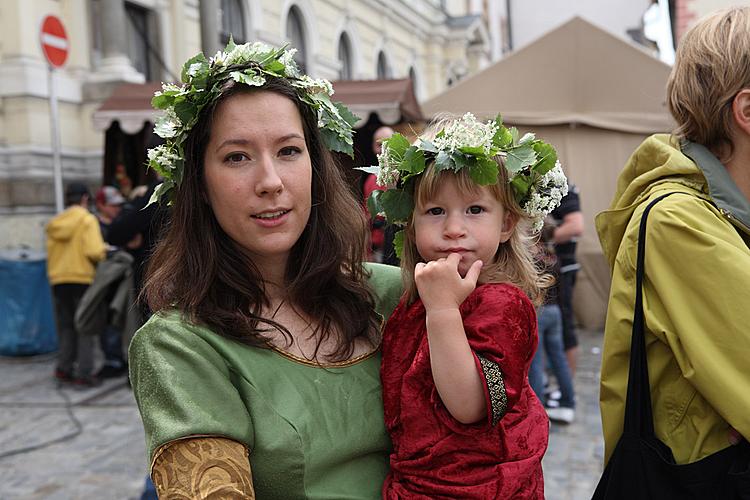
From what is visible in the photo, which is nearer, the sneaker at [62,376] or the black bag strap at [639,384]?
the black bag strap at [639,384]

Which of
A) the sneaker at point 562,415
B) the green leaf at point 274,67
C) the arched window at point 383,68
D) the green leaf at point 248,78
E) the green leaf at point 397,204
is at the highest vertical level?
the arched window at point 383,68

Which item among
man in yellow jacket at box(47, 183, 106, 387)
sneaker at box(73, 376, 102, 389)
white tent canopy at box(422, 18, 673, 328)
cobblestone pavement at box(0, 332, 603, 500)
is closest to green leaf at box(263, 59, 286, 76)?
cobblestone pavement at box(0, 332, 603, 500)

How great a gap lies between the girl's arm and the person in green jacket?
50 cm

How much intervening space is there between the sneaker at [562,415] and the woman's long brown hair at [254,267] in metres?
4.39

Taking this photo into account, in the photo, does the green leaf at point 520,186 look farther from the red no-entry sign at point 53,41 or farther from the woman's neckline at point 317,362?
the red no-entry sign at point 53,41

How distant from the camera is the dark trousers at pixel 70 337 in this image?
7375 mm

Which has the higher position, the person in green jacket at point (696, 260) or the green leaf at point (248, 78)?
the green leaf at point (248, 78)

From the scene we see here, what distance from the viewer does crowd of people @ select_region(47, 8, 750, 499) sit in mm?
1574

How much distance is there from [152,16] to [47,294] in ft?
14.7

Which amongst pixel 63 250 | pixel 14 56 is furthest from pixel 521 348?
pixel 14 56

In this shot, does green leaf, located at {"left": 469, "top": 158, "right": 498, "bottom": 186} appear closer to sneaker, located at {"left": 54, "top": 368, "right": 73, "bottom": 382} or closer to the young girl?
the young girl

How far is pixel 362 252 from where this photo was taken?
201 centimetres

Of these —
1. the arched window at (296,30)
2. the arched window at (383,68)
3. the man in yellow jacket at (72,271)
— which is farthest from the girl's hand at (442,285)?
the arched window at (383,68)

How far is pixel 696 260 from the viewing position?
71.4 inches
